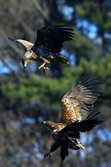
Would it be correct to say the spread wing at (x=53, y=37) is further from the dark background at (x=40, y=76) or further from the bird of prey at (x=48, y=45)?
the dark background at (x=40, y=76)

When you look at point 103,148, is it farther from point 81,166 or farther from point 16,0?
point 16,0

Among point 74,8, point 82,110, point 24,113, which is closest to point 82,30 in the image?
point 74,8

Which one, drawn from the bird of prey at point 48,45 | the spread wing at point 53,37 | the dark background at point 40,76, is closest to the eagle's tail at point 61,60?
the bird of prey at point 48,45

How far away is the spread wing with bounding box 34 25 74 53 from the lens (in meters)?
9.88

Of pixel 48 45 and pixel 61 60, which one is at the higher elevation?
pixel 48 45

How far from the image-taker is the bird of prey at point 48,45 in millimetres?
9641

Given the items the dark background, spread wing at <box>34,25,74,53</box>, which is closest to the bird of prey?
spread wing at <box>34,25,74,53</box>

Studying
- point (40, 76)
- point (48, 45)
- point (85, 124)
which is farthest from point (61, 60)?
point (40, 76)

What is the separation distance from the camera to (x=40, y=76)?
27.3 meters

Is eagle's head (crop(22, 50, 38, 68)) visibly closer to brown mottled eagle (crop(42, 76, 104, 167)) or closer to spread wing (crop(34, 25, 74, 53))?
spread wing (crop(34, 25, 74, 53))

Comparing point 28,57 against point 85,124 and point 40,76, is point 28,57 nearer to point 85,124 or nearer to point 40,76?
point 85,124

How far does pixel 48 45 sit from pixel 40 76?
17.4 m

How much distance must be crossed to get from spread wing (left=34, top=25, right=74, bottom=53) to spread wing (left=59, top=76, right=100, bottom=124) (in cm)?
76

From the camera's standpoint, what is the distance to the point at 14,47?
28.3 meters
